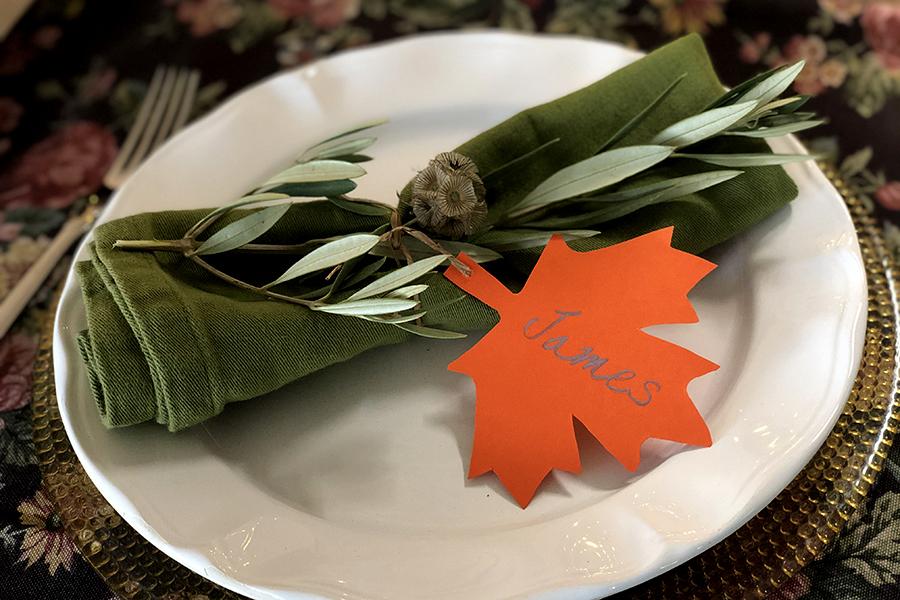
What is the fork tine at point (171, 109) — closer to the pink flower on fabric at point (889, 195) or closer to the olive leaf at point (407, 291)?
the olive leaf at point (407, 291)

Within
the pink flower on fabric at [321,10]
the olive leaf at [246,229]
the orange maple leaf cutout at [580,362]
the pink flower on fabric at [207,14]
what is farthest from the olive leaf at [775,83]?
the pink flower on fabric at [207,14]

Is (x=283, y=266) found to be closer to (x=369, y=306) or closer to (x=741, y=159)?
(x=369, y=306)

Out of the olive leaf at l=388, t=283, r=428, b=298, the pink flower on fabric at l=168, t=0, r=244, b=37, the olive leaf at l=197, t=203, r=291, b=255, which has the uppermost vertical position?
the pink flower on fabric at l=168, t=0, r=244, b=37

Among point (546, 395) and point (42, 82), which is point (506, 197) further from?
point (42, 82)

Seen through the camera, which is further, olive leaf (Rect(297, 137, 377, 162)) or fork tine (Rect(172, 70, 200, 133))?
fork tine (Rect(172, 70, 200, 133))

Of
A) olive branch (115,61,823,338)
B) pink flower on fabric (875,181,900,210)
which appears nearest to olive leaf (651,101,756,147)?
olive branch (115,61,823,338)

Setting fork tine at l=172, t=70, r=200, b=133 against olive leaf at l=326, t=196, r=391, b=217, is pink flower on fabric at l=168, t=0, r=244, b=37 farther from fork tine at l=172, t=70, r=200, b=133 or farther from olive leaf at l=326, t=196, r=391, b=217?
olive leaf at l=326, t=196, r=391, b=217

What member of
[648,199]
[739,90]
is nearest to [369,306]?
[648,199]

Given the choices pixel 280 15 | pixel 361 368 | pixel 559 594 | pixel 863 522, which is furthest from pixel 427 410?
pixel 280 15
